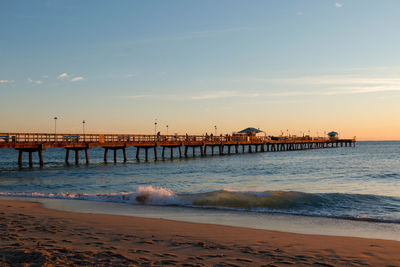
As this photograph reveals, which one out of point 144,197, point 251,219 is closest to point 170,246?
point 251,219

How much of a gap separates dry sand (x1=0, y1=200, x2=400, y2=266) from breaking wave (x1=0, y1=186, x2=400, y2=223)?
384 cm

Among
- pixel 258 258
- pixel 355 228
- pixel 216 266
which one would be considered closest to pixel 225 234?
pixel 258 258

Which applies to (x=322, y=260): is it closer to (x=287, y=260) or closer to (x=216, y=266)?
(x=287, y=260)

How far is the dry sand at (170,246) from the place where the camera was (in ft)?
18.4

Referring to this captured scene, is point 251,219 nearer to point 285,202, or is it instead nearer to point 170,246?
point 285,202

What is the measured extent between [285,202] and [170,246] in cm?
756

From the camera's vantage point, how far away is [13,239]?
665 cm

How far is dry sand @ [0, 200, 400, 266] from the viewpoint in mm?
5605

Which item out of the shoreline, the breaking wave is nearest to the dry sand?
the shoreline

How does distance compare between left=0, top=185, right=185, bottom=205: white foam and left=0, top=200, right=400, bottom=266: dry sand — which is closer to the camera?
left=0, top=200, right=400, bottom=266: dry sand

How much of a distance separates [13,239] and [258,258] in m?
4.41

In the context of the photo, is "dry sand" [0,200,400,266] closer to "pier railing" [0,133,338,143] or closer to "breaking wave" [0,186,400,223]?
"breaking wave" [0,186,400,223]

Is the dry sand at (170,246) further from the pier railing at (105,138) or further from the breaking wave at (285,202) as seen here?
the pier railing at (105,138)

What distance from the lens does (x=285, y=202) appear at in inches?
522
